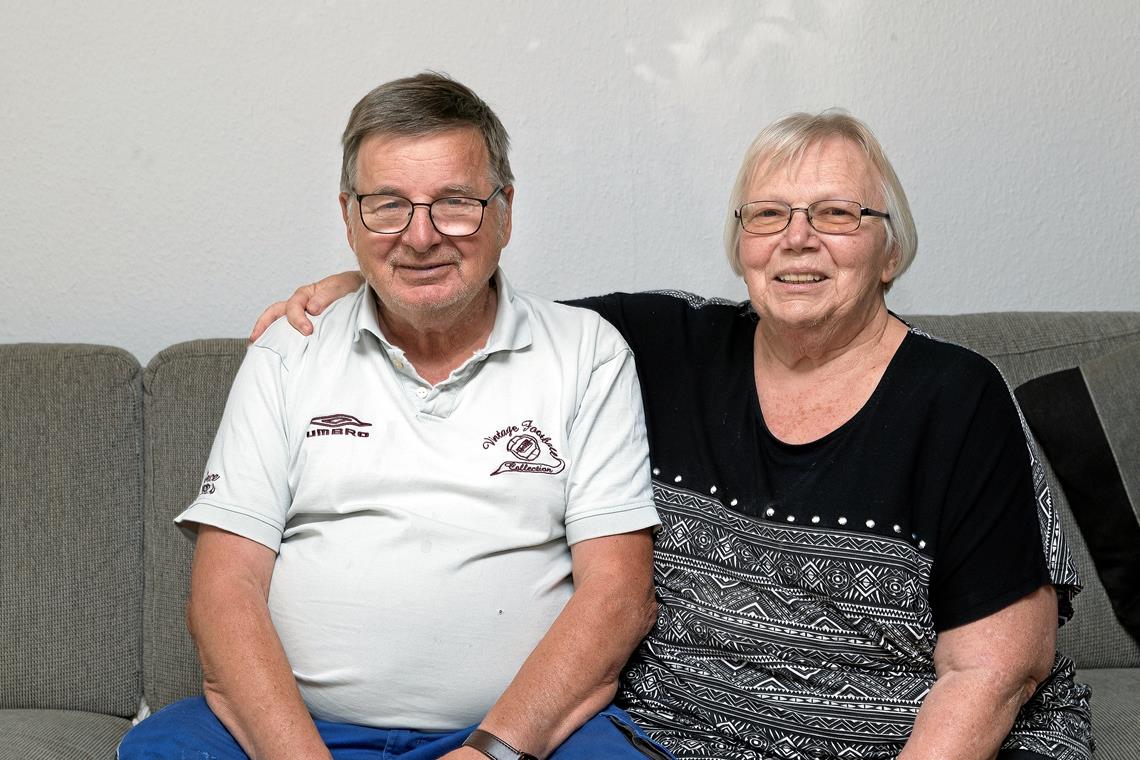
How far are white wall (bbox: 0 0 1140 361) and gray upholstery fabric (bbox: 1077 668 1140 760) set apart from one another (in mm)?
852

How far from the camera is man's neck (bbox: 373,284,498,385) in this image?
5.72 ft

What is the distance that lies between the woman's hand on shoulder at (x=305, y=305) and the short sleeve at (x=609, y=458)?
463 millimetres

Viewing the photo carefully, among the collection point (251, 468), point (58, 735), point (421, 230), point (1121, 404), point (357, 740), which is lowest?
point (58, 735)

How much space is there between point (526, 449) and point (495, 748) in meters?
0.43

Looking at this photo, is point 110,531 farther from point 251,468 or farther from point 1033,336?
point 1033,336

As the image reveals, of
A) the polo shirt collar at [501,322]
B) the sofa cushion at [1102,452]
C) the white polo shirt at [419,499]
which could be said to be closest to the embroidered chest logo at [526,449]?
the white polo shirt at [419,499]

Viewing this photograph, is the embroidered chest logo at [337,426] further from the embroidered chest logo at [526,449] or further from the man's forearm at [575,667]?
the man's forearm at [575,667]

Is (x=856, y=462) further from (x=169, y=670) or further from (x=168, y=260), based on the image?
(x=168, y=260)

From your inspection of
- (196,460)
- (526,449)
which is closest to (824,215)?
(526,449)

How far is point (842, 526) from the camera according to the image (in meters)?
1.56

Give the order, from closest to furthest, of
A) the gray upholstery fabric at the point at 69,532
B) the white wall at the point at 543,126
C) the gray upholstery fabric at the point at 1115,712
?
1. the gray upholstery fabric at the point at 1115,712
2. the gray upholstery fabric at the point at 69,532
3. the white wall at the point at 543,126

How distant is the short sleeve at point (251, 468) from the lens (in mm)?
1645

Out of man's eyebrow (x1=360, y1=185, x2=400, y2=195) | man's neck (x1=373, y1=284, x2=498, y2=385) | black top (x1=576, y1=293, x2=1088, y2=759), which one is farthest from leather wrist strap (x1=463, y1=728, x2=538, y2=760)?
man's eyebrow (x1=360, y1=185, x2=400, y2=195)

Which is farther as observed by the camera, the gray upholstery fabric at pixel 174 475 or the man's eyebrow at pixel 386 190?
the gray upholstery fabric at pixel 174 475
